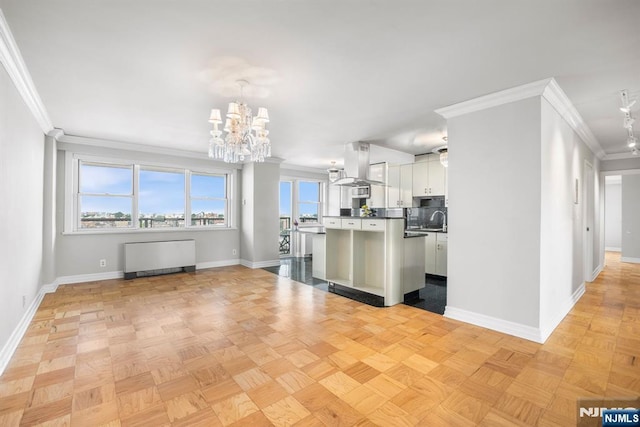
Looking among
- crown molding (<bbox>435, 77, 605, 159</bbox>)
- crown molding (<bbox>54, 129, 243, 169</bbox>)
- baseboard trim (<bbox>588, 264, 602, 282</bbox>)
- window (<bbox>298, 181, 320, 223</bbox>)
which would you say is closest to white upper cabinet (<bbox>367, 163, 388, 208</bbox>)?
window (<bbox>298, 181, 320, 223</bbox>)

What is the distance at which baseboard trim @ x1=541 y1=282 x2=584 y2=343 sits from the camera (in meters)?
2.79

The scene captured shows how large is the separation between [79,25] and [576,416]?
3959 millimetres

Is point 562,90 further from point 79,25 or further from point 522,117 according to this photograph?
point 79,25

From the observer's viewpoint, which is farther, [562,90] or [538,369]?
[562,90]

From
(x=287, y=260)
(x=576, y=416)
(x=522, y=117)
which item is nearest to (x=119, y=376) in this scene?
(x=576, y=416)

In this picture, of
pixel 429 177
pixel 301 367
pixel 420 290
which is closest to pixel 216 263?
pixel 420 290

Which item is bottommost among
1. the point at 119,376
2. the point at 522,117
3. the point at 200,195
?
the point at 119,376

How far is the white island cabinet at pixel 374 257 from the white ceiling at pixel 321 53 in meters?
1.51

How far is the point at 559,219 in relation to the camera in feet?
10.4

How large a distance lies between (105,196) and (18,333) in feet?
10.1

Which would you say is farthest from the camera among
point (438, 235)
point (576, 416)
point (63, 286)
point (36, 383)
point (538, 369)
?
point (438, 235)

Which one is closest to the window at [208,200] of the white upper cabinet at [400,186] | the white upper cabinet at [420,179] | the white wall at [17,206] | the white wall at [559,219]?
the white wall at [17,206]

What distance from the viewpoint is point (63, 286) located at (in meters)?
4.62

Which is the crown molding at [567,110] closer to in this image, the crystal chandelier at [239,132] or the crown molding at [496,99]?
the crown molding at [496,99]
